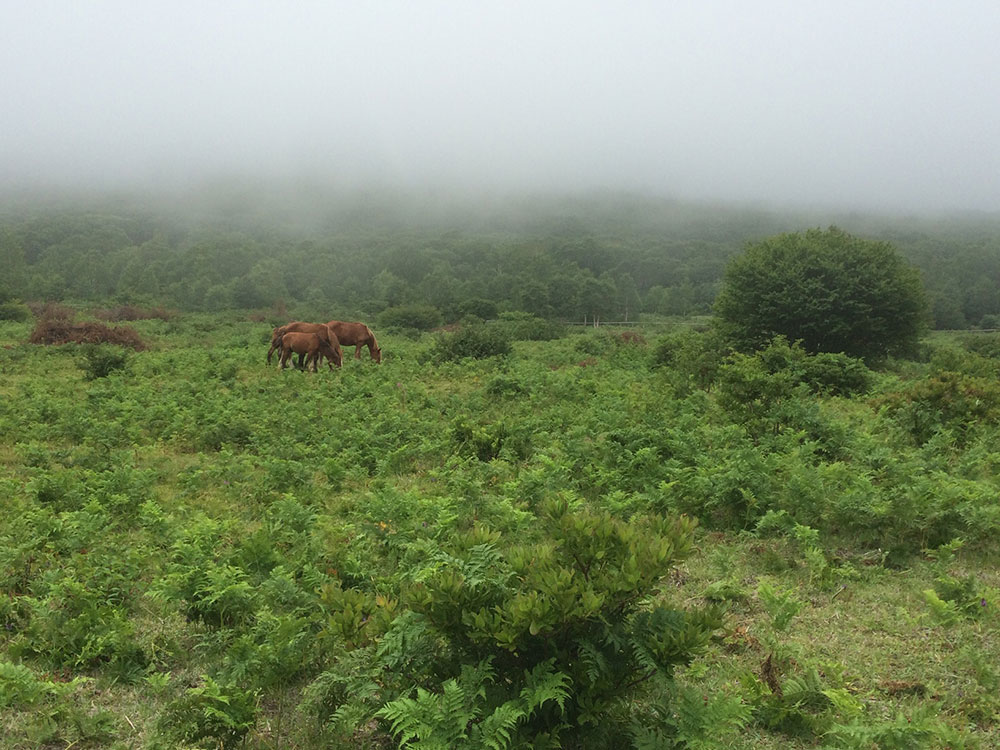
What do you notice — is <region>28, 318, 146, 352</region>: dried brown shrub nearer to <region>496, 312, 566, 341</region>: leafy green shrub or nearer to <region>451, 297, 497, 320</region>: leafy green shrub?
<region>496, 312, 566, 341</region>: leafy green shrub

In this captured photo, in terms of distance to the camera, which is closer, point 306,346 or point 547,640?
point 547,640

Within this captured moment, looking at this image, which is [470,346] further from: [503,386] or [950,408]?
[950,408]

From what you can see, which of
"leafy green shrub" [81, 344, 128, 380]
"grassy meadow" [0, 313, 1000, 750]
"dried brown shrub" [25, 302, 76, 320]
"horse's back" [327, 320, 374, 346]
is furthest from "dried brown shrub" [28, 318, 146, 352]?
"grassy meadow" [0, 313, 1000, 750]

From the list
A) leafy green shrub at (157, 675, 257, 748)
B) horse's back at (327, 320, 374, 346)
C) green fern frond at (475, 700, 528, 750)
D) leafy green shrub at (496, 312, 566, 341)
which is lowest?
leafy green shrub at (496, 312, 566, 341)

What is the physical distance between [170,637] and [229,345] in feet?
83.3

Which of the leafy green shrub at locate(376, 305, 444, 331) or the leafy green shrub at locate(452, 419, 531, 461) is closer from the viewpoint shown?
the leafy green shrub at locate(452, 419, 531, 461)

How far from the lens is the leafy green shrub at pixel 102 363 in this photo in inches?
709

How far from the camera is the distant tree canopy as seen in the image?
77.6 ft

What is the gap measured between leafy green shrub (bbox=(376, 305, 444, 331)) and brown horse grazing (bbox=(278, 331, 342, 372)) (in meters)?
26.0

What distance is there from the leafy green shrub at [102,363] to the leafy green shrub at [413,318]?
Answer: 28.0m

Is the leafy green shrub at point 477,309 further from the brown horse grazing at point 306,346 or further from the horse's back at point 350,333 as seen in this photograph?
the brown horse grazing at point 306,346

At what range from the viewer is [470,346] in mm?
24594

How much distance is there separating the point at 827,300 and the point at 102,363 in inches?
944

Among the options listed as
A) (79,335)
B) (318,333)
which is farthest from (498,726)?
(79,335)
